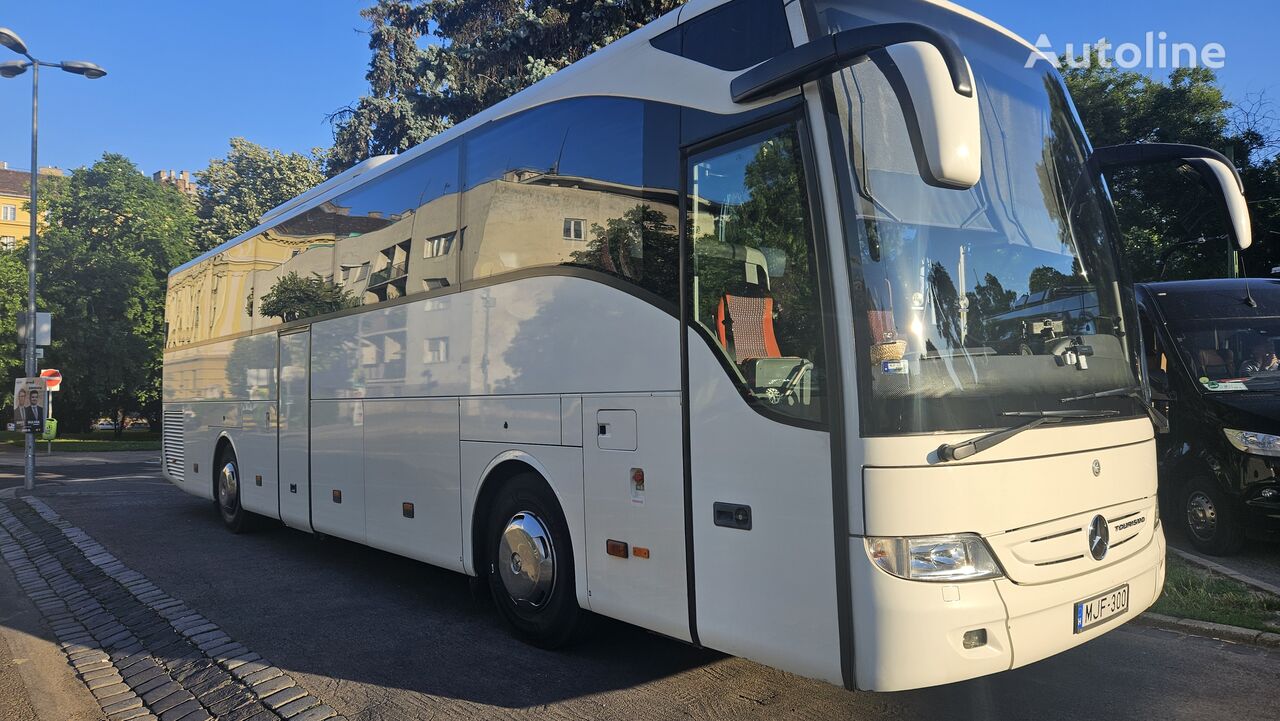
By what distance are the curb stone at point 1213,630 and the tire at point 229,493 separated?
9293mm

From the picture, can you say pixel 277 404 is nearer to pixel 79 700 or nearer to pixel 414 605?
pixel 414 605

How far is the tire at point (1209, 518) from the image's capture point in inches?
310

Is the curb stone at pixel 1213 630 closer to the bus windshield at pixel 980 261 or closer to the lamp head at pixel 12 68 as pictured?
the bus windshield at pixel 980 261

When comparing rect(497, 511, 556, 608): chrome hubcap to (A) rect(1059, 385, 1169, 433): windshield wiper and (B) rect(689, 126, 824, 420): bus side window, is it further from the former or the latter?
(A) rect(1059, 385, 1169, 433): windshield wiper

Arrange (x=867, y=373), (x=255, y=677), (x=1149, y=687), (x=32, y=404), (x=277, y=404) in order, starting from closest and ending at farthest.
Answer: (x=867, y=373)
(x=1149, y=687)
(x=255, y=677)
(x=277, y=404)
(x=32, y=404)

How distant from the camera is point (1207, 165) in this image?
4879mm

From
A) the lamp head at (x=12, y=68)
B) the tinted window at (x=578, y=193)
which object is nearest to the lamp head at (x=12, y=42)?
the lamp head at (x=12, y=68)

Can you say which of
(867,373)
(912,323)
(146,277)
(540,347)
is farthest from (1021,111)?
(146,277)

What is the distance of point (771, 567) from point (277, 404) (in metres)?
7.16

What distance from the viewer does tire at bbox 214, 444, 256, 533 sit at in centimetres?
1075

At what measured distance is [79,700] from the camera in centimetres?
498

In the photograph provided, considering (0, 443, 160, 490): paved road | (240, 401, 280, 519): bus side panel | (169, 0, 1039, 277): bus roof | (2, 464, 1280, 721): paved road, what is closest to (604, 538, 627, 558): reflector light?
(2, 464, 1280, 721): paved road

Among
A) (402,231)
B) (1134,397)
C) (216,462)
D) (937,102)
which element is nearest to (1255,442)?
(1134,397)

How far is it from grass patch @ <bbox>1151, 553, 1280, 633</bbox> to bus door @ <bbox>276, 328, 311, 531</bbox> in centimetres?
741
